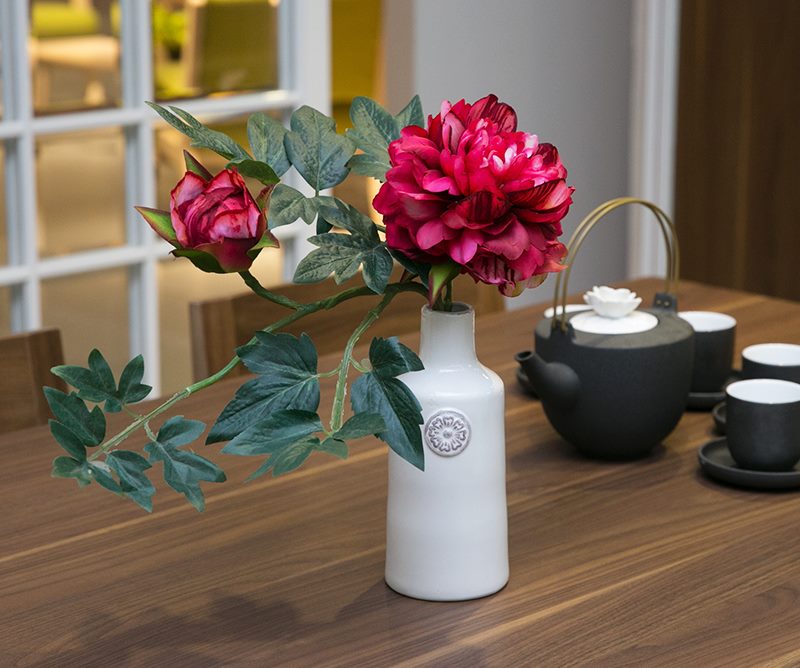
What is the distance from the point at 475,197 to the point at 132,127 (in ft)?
5.85

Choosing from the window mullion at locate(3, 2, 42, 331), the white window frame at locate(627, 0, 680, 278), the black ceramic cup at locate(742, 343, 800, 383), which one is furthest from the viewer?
the white window frame at locate(627, 0, 680, 278)

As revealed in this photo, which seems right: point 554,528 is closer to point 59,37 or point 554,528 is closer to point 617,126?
point 59,37

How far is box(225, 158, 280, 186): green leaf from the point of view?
3.08 ft

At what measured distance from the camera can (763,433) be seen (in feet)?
4.20

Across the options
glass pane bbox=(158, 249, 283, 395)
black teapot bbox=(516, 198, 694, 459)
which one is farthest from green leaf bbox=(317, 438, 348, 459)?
glass pane bbox=(158, 249, 283, 395)

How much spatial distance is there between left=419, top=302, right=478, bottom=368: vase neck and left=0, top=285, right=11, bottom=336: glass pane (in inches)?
65.1

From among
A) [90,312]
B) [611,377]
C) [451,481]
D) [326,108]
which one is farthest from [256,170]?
[326,108]

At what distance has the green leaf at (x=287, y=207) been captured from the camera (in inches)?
38.2

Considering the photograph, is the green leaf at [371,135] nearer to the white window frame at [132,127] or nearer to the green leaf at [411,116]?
the green leaf at [411,116]

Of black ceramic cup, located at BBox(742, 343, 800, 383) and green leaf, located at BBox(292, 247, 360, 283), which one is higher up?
green leaf, located at BBox(292, 247, 360, 283)

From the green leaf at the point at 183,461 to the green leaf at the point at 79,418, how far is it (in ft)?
0.13

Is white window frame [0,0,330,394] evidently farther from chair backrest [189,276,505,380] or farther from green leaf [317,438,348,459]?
green leaf [317,438,348,459]

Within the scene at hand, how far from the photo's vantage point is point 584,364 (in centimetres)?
130

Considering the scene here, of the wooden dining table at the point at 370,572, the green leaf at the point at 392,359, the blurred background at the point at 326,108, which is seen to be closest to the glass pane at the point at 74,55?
the blurred background at the point at 326,108
